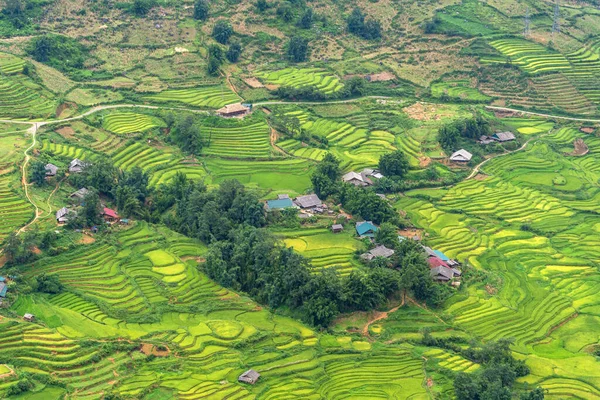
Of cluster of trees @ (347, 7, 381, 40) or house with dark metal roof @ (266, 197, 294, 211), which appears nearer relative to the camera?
house with dark metal roof @ (266, 197, 294, 211)

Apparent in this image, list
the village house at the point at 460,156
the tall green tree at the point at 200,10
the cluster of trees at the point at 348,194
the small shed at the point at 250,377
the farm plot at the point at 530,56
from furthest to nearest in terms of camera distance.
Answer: the tall green tree at the point at 200,10 → the farm plot at the point at 530,56 → the village house at the point at 460,156 → the cluster of trees at the point at 348,194 → the small shed at the point at 250,377

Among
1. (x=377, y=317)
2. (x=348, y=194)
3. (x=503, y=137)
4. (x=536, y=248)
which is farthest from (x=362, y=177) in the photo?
(x=377, y=317)

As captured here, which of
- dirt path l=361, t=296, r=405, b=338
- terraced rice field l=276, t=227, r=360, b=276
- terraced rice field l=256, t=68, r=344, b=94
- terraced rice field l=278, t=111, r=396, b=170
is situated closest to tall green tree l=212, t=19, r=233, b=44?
terraced rice field l=256, t=68, r=344, b=94

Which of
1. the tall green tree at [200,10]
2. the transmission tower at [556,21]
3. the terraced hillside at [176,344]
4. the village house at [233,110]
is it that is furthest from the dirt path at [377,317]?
the transmission tower at [556,21]

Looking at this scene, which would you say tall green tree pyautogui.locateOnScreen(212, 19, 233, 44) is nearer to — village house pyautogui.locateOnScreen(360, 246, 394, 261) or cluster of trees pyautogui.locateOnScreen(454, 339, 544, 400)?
village house pyautogui.locateOnScreen(360, 246, 394, 261)

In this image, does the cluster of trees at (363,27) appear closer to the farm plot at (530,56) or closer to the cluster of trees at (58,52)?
the farm plot at (530,56)

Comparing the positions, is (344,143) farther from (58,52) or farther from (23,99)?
(58,52)
